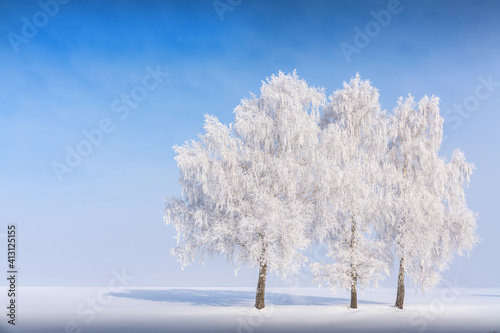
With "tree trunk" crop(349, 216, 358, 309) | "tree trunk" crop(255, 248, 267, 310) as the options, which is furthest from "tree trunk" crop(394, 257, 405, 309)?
"tree trunk" crop(255, 248, 267, 310)

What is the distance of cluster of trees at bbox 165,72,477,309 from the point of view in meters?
23.0

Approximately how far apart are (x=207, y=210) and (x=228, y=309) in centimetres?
526

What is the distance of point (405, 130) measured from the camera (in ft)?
86.1

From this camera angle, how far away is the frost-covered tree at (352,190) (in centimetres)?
2367

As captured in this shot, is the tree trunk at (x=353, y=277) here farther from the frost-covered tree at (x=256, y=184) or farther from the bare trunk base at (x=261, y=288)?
the bare trunk base at (x=261, y=288)

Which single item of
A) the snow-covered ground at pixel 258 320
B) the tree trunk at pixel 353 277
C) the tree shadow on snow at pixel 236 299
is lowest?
the tree shadow on snow at pixel 236 299

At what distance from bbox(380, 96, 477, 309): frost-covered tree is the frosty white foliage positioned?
5.16 metres

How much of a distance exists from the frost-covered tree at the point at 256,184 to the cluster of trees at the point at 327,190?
0.06m

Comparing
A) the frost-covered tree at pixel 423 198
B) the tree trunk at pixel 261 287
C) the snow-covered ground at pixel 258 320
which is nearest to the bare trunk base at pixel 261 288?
the tree trunk at pixel 261 287

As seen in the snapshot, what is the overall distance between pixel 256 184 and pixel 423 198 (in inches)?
375

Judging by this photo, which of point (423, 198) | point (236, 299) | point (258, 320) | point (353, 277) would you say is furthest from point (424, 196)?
point (236, 299)

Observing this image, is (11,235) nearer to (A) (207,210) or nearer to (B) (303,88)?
(A) (207,210)

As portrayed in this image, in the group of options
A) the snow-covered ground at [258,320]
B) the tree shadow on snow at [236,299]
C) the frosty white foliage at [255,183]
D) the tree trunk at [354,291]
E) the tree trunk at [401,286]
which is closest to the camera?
the snow-covered ground at [258,320]

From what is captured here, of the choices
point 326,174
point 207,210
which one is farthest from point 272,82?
point 207,210
